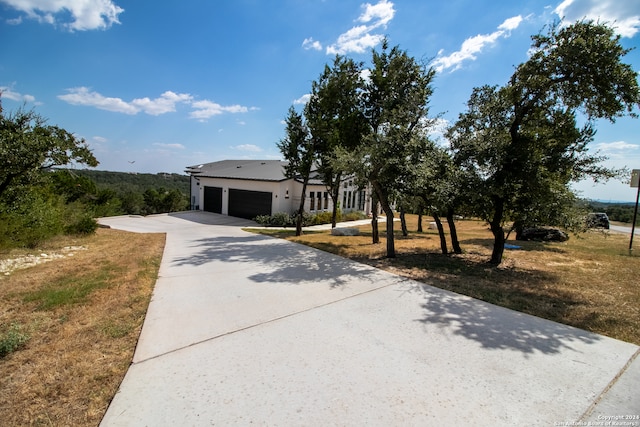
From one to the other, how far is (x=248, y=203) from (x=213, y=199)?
14.2 ft

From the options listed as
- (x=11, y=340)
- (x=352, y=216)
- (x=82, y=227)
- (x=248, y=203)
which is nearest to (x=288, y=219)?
(x=248, y=203)

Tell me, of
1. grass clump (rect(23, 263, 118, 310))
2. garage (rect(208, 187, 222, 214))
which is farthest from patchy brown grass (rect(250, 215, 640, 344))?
garage (rect(208, 187, 222, 214))

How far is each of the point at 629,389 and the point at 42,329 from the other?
22.7ft

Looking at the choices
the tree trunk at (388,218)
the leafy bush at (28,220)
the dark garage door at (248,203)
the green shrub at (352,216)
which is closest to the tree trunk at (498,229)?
the tree trunk at (388,218)

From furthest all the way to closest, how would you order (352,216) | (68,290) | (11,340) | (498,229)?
(352,216)
(498,229)
(68,290)
(11,340)

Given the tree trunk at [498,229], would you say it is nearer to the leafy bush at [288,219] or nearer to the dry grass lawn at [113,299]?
the dry grass lawn at [113,299]

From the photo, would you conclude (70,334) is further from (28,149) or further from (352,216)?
(352,216)

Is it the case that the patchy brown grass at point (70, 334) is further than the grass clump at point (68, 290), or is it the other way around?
the grass clump at point (68, 290)

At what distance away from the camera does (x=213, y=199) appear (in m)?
24.0

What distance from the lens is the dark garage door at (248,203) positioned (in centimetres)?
2039

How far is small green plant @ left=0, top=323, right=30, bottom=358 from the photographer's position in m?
3.46

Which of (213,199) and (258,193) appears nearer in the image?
(258,193)

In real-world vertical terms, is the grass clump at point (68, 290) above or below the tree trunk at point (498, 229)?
below

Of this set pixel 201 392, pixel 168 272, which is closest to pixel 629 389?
pixel 201 392
